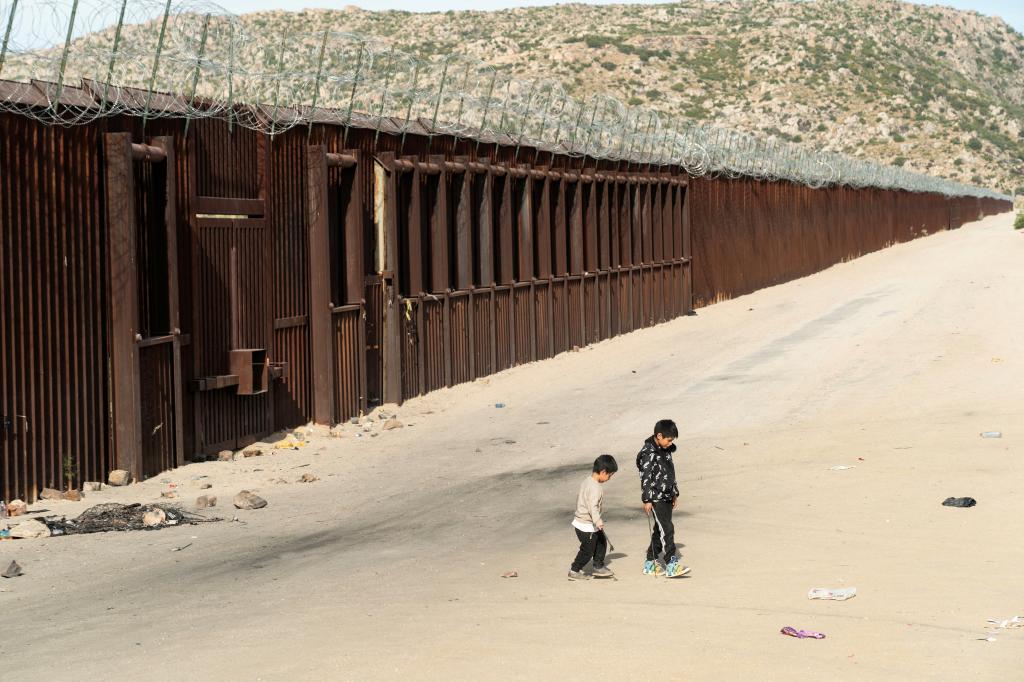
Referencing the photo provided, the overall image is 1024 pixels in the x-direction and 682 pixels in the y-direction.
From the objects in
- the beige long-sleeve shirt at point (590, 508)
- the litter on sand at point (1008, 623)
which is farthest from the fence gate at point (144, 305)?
the litter on sand at point (1008, 623)

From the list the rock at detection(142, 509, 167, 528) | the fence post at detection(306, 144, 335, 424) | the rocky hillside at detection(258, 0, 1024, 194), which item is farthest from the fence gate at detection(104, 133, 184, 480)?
the rocky hillside at detection(258, 0, 1024, 194)

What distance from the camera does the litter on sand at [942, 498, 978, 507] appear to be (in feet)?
36.2

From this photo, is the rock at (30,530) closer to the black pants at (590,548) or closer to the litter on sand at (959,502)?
the black pants at (590,548)

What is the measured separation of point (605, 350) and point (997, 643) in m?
17.5

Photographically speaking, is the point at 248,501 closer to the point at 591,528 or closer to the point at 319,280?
the point at 591,528

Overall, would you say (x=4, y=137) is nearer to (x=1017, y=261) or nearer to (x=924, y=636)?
(x=924, y=636)

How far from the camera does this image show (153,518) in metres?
10.6

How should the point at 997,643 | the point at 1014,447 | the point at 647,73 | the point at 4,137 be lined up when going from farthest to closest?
the point at 647,73 → the point at 1014,447 → the point at 4,137 → the point at 997,643

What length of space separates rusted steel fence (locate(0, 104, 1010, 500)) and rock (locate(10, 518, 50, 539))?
28.7 inches

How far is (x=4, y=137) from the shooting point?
10680 millimetres

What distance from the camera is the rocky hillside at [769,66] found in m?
112

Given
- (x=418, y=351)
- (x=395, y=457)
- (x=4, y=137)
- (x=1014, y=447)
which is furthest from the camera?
(x=418, y=351)

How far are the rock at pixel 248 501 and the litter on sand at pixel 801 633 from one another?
18.5ft

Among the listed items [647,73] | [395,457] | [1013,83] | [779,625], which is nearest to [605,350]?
[395,457]
